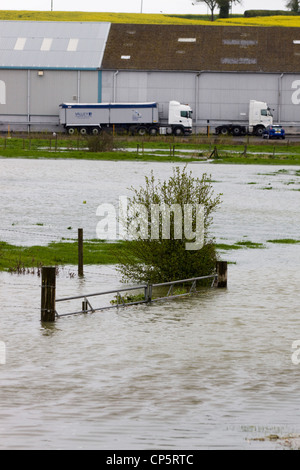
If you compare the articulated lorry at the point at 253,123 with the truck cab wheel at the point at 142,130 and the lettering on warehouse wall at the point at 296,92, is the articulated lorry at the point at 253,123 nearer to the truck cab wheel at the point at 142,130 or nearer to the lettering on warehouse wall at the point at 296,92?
the lettering on warehouse wall at the point at 296,92

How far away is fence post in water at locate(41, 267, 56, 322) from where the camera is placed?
1797 cm

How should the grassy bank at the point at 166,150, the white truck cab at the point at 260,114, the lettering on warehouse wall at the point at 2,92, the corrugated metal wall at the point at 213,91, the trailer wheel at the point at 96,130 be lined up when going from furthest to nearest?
the corrugated metal wall at the point at 213,91 < the lettering on warehouse wall at the point at 2,92 < the trailer wheel at the point at 96,130 < the white truck cab at the point at 260,114 < the grassy bank at the point at 166,150

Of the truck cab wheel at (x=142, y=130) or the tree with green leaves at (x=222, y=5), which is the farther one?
the tree with green leaves at (x=222, y=5)

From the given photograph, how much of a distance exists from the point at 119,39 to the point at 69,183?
4754cm

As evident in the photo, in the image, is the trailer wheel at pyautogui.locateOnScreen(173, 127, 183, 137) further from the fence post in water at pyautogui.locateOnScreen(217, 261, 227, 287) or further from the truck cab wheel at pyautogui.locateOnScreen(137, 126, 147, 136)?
the fence post in water at pyautogui.locateOnScreen(217, 261, 227, 287)

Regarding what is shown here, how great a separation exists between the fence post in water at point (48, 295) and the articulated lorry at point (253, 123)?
69792mm

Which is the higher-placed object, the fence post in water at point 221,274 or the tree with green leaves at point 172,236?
the tree with green leaves at point 172,236

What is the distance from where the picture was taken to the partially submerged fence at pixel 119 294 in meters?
18.2

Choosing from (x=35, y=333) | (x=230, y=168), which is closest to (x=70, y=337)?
(x=35, y=333)

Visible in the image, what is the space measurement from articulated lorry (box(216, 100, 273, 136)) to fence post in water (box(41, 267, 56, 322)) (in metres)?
69.8

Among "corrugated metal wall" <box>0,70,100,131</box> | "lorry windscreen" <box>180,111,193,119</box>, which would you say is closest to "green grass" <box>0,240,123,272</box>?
"lorry windscreen" <box>180,111,193,119</box>

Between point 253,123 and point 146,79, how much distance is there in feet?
35.5

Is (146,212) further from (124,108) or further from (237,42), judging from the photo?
(237,42)

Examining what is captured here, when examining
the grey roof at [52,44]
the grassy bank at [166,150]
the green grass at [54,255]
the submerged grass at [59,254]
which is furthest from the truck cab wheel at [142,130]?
the green grass at [54,255]
